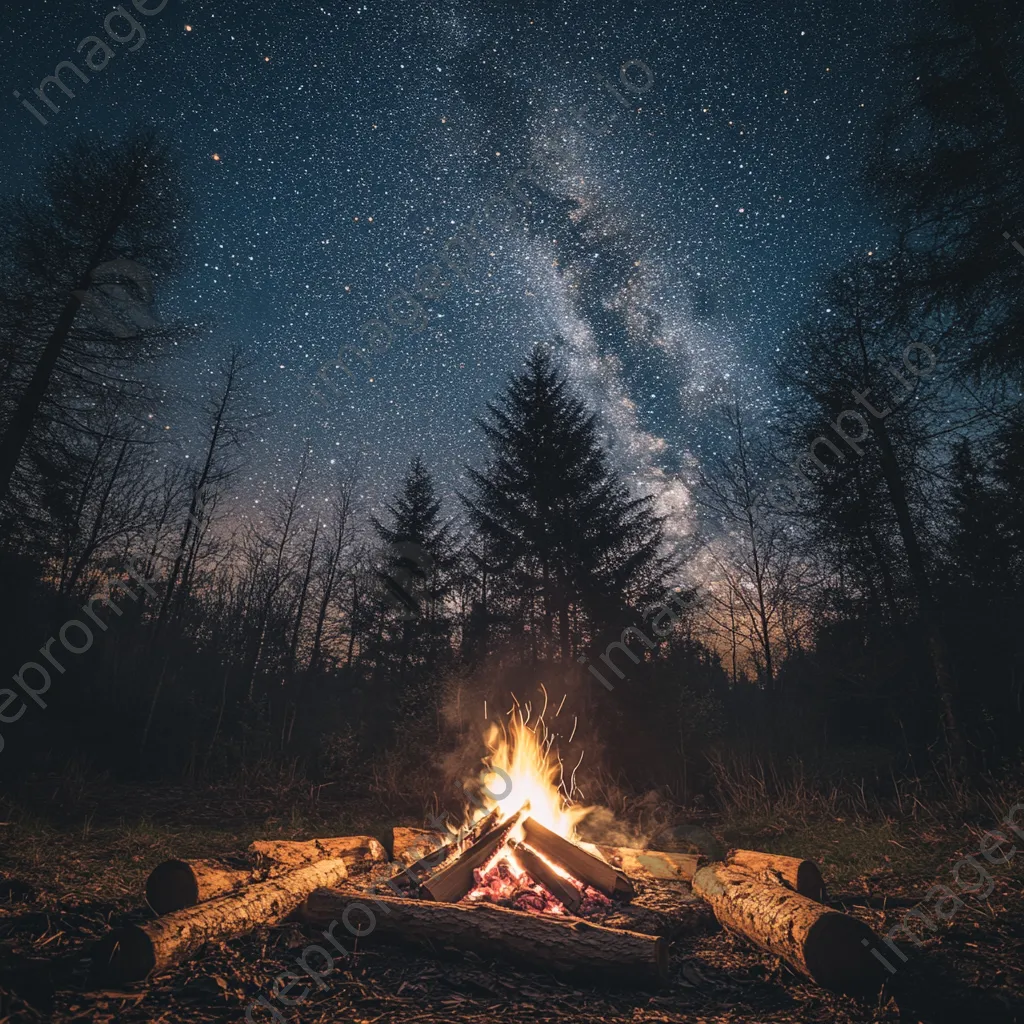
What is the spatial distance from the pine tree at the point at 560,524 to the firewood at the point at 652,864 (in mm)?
10056

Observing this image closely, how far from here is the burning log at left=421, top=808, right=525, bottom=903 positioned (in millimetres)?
4453

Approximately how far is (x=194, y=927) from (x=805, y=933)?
12.6ft

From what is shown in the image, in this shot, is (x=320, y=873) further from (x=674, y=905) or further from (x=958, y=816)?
(x=958, y=816)

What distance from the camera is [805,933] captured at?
3.30m

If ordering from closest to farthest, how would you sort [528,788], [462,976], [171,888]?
[462,976] < [171,888] < [528,788]

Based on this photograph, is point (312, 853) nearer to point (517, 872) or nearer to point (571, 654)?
point (517, 872)

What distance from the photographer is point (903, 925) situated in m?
4.11

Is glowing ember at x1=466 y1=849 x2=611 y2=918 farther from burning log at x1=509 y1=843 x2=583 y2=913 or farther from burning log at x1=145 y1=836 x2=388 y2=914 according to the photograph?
burning log at x1=145 y1=836 x2=388 y2=914

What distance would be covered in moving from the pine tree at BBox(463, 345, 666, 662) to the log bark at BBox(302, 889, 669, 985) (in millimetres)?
12255

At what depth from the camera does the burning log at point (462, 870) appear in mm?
4453

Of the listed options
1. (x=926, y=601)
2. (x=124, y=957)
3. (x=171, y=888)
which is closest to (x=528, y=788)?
(x=171, y=888)

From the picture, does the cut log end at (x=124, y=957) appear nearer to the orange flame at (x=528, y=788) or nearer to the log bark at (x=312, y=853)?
the log bark at (x=312, y=853)

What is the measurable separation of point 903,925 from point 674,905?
1700mm

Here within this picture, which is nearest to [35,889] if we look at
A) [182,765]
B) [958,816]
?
[182,765]
